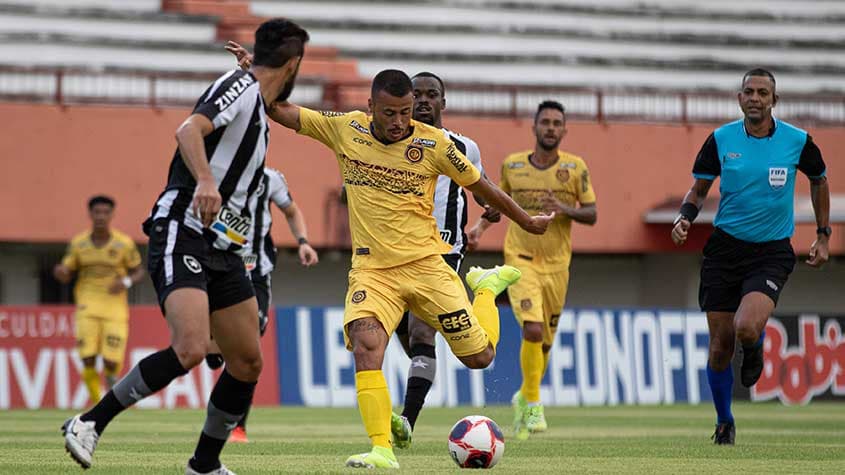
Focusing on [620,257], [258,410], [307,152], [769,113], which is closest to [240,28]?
[307,152]

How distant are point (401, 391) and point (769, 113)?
10379 mm

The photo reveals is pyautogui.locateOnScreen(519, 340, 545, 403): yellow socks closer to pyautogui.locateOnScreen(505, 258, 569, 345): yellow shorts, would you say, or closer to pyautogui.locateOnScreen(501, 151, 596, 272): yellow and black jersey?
pyautogui.locateOnScreen(505, 258, 569, 345): yellow shorts

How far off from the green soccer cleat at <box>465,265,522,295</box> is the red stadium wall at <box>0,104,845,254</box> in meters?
13.1

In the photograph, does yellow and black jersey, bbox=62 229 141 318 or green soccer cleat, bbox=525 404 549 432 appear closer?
green soccer cleat, bbox=525 404 549 432

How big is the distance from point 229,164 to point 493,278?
3.70m

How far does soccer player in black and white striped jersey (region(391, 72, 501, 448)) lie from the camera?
1087cm

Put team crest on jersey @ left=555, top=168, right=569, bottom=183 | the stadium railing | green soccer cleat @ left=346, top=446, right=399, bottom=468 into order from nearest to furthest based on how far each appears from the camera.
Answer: green soccer cleat @ left=346, top=446, right=399, bottom=468, team crest on jersey @ left=555, top=168, right=569, bottom=183, the stadium railing

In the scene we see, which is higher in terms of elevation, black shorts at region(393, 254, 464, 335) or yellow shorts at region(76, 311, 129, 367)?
black shorts at region(393, 254, 464, 335)

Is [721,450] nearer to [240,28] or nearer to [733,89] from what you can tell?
[240,28]

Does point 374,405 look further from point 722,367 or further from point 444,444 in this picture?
point 722,367

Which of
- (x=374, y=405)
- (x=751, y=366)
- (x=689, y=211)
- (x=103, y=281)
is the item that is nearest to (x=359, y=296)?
(x=374, y=405)

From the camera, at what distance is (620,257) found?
30500mm

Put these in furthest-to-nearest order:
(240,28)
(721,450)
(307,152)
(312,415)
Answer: (240,28) < (307,152) < (312,415) < (721,450)

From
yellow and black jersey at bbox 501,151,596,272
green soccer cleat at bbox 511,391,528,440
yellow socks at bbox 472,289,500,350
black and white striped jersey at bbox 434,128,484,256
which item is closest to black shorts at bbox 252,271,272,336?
green soccer cleat at bbox 511,391,528,440
